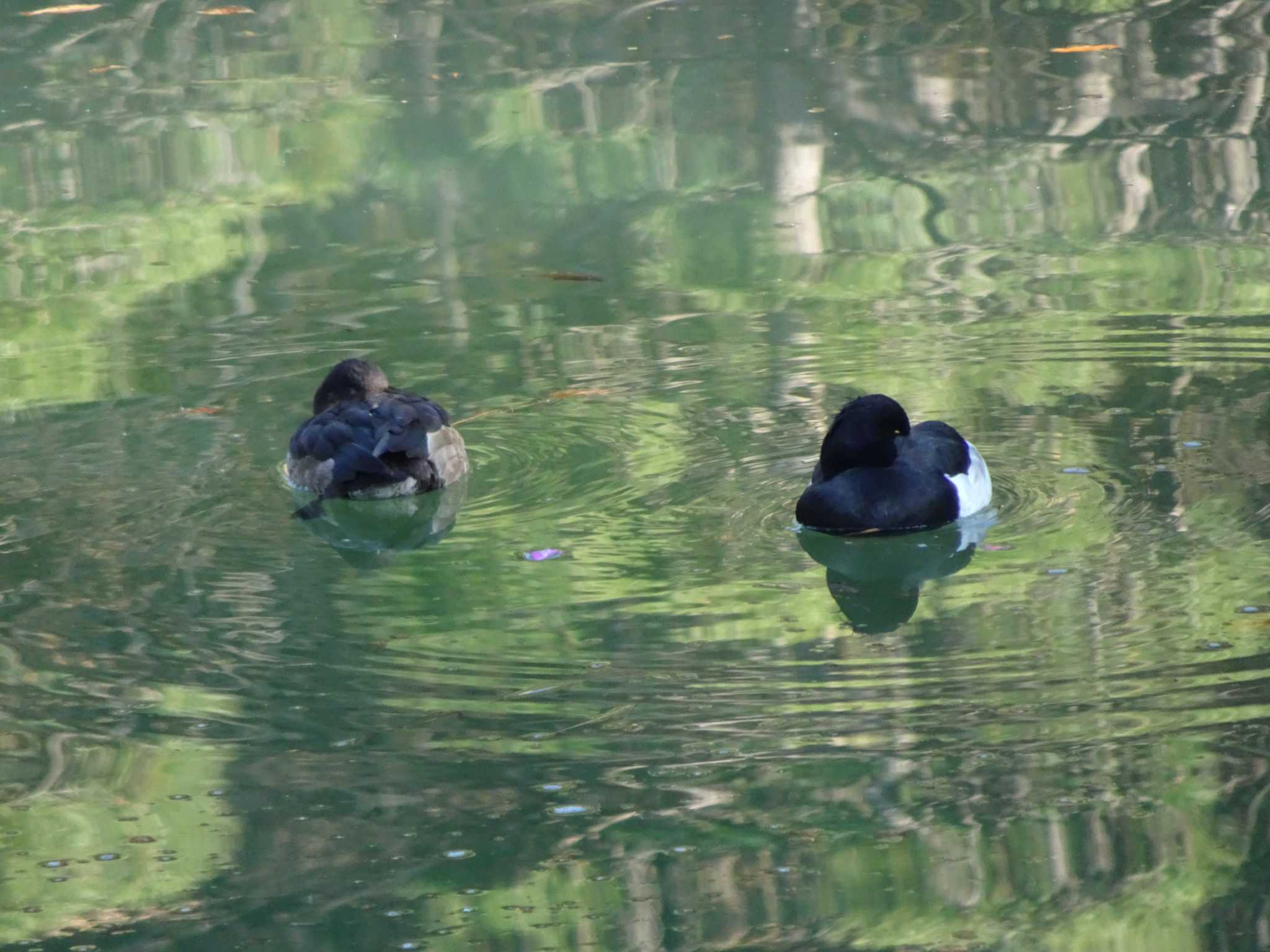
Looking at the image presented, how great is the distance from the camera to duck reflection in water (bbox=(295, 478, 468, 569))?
901 cm

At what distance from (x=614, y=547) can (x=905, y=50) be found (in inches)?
424

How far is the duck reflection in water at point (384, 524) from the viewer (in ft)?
29.6

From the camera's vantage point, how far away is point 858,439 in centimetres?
884

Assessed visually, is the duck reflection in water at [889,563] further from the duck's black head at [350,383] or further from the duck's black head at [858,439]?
the duck's black head at [350,383]

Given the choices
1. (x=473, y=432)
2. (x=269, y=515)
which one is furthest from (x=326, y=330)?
(x=269, y=515)

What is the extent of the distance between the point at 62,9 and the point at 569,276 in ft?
34.2

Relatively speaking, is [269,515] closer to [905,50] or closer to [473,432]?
[473,432]

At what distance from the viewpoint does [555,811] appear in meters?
6.27

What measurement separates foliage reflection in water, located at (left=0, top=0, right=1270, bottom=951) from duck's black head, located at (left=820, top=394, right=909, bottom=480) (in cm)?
37

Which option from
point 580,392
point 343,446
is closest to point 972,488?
point 580,392

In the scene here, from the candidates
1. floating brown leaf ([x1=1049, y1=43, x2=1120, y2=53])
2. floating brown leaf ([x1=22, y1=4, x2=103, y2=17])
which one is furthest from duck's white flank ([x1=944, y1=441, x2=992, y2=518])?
floating brown leaf ([x1=22, y1=4, x2=103, y2=17])

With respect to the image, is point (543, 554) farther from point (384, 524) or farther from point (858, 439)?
point (858, 439)

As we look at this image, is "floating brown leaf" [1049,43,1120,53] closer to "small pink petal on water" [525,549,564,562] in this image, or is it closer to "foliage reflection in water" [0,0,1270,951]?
"foliage reflection in water" [0,0,1270,951]

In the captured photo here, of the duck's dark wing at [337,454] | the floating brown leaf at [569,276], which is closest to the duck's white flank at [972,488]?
the duck's dark wing at [337,454]
